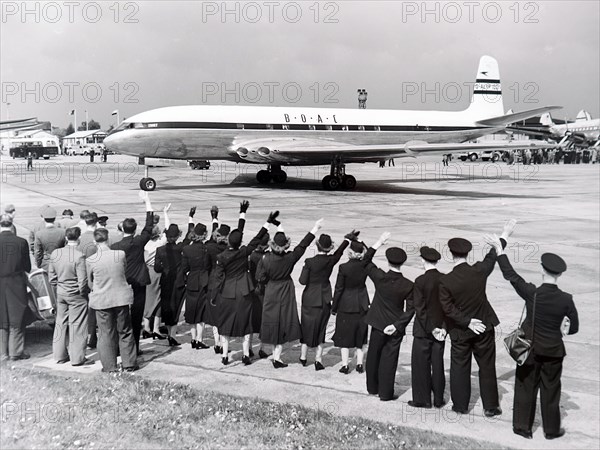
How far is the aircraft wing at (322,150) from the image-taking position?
84.7 ft

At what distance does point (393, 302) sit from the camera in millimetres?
5922

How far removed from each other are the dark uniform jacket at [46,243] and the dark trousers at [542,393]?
647cm

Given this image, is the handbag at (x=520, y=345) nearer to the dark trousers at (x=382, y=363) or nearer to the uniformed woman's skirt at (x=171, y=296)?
the dark trousers at (x=382, y=363)

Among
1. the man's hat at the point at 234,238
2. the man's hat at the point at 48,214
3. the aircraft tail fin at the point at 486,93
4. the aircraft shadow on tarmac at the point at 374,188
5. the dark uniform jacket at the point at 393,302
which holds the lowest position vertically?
the dark uniform jacket at the point at 393,302

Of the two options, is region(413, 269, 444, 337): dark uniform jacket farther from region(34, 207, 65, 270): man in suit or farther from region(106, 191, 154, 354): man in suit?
region(34, 207, 65, 270): man in suit

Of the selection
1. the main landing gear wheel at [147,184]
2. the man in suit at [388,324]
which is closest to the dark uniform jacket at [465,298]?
the man in suit at [388,324]

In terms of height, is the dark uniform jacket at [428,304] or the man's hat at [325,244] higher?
the man's hat at [325,244]

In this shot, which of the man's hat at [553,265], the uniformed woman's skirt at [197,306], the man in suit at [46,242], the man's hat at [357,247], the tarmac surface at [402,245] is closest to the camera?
the man's hat at [553,265]

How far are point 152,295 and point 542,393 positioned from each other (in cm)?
523

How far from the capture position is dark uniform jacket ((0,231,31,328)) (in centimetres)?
681

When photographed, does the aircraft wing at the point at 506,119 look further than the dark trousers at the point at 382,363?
Yes

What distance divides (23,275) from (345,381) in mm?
4301

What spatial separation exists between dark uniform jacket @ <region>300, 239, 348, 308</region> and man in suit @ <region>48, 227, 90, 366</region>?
2738 millimetres

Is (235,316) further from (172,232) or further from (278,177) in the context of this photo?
(278,177)
